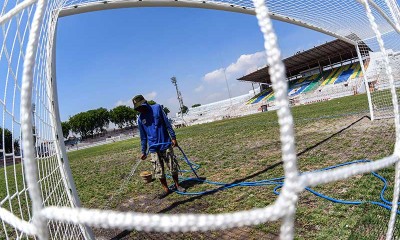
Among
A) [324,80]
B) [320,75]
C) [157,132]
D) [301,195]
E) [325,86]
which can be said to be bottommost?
[301,195]

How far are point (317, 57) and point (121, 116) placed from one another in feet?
201

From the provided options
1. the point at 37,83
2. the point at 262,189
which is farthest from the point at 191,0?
the point at 262,189

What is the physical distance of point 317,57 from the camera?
3966 centimetres

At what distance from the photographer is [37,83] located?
11.1 feet

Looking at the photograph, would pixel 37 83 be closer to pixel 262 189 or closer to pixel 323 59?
pixel 262 189

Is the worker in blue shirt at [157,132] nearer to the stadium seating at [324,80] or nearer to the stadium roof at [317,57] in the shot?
the stadium roof at [317,57]

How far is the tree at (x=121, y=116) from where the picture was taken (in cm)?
8612

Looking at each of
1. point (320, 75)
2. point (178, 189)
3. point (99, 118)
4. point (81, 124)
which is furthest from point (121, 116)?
point (178, 189)

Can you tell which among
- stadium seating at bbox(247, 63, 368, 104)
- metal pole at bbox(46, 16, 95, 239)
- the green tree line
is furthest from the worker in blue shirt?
the green tree line

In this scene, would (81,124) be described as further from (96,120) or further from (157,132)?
(157,132)

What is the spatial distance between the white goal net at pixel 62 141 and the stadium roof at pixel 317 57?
2661 centimetres

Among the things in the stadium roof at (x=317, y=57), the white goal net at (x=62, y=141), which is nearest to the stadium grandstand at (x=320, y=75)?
the stadium roof at (x=317, y=57)

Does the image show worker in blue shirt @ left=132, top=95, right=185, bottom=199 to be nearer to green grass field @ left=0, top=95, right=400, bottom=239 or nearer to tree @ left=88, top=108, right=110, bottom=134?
green grass field @ left=0, top=95, right=400, bottom=239

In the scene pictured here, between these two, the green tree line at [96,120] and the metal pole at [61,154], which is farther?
the green tree line at [96,120]
